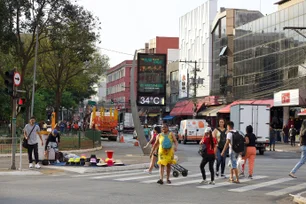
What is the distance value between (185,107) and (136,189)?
66709 millimetres

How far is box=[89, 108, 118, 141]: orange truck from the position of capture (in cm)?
5369

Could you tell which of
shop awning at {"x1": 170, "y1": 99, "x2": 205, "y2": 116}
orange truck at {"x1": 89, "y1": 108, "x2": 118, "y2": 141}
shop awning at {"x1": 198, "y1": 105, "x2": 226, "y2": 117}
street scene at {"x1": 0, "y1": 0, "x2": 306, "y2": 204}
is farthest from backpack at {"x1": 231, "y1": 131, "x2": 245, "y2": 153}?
shop awning at {"x1": 170, "y1": 99, "x2": 205, "y2": 116}

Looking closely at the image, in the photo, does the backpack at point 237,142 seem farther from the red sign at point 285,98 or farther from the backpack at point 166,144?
the red sign at point 285,98

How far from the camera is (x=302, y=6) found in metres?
50.1

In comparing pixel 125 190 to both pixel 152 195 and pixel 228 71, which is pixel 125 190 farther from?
pixel 228 71

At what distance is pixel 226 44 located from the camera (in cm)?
6806

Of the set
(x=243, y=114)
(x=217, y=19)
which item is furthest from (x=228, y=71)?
(x=243, y=114)

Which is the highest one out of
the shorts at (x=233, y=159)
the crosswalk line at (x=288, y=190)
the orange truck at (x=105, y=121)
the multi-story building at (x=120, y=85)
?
the multi-story building at (x=120, y=85)

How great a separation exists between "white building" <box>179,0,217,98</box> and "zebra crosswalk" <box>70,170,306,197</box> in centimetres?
5593

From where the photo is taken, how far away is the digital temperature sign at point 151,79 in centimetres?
3353

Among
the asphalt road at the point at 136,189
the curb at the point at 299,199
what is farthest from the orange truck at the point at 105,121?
the curb at the point at 299,199

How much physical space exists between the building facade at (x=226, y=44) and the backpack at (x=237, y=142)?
48.9 metres

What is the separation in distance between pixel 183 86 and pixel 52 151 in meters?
62.6

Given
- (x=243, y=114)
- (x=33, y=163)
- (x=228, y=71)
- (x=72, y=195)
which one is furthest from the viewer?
(x=228, y=71)
